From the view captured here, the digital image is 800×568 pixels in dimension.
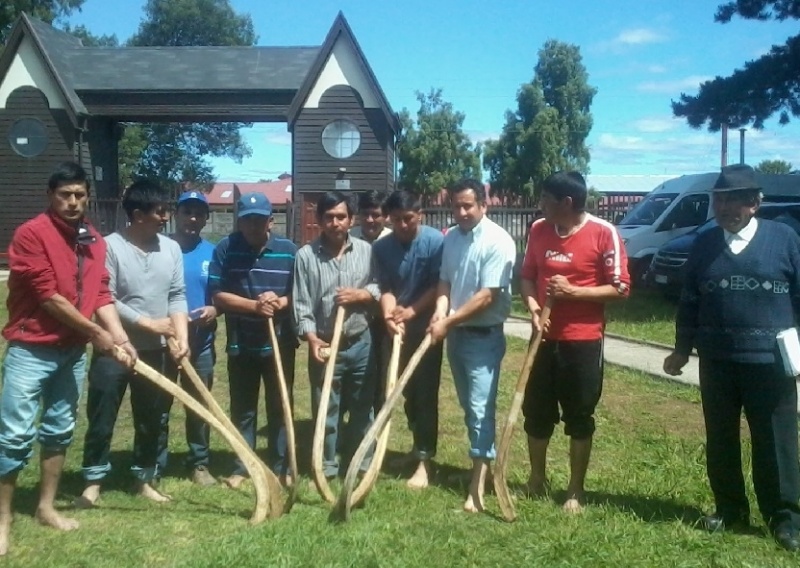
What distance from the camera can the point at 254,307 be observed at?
5352mm

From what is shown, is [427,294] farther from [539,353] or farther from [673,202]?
[673,202]

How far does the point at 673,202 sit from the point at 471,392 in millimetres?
12750

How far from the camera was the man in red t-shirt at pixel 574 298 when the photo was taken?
484 centimetres

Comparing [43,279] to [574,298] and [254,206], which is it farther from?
[574,298]

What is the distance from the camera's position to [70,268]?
460cm

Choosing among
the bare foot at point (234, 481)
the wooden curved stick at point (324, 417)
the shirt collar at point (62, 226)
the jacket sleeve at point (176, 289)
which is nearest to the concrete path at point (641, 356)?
the wooden curved stick at point (324, 417)

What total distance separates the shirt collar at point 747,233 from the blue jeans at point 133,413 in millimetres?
3335

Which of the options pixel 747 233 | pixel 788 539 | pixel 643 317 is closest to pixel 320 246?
pixel 747 233

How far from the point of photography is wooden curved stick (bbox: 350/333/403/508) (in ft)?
16.2

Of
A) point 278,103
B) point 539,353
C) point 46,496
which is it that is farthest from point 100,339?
point 278,103

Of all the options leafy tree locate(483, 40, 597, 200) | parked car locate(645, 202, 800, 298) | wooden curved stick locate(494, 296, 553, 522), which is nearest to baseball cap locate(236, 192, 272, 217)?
wooden curved stick locate(494, 296, 553, 522)

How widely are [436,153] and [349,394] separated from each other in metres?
40.6

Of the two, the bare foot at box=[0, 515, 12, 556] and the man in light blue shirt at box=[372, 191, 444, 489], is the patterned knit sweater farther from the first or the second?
the bare foot at box=[0, 515, 12, 556]

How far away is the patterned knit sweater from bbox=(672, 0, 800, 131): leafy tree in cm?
1262
